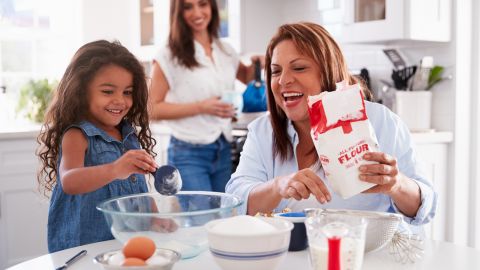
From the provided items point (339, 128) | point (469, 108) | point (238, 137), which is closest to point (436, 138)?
point (469, 108)

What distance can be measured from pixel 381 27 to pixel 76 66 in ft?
6.00

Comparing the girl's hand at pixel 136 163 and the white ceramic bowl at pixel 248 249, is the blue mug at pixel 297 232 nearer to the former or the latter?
the white ceramic bowl at pixel 248 249

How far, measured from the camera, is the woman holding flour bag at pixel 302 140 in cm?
165

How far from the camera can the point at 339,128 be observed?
128 cm

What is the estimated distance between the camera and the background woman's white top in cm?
296

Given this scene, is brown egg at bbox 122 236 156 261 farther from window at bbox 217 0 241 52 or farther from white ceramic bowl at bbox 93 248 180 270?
window at bbox 217 0 241 52

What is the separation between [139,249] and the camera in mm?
1101

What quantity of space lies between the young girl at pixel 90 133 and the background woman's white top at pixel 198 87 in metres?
0.91

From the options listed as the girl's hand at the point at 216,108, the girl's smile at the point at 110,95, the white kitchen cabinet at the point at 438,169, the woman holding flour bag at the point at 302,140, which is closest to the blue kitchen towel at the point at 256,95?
the girl's hand at the point at 216,108

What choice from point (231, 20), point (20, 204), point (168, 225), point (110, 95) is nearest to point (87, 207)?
point (110, 95)

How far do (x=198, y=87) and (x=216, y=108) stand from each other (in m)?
0.17

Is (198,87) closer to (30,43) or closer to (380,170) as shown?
(380,170)

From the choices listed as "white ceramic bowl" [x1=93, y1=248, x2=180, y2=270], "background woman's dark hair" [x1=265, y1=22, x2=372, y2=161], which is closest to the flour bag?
"white ceramic bowl" [x1=93, y1=248, x2=180, y2=270]

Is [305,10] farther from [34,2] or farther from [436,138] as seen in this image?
[34,2]
